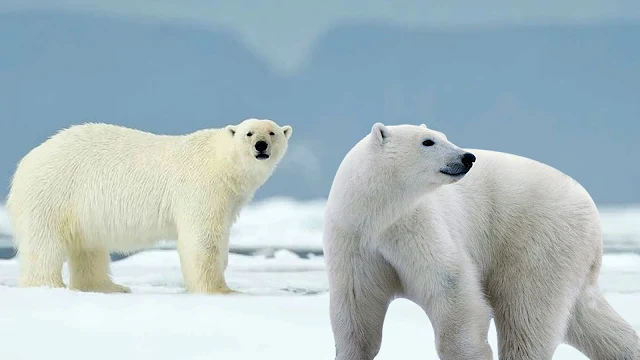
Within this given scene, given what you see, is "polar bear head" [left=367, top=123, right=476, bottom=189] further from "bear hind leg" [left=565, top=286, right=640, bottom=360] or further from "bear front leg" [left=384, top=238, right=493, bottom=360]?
"bear hind leg" [left=565, top=286, right=640, bottom=360]

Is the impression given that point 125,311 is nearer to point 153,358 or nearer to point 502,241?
point 153,358

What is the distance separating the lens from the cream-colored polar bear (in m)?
6.61

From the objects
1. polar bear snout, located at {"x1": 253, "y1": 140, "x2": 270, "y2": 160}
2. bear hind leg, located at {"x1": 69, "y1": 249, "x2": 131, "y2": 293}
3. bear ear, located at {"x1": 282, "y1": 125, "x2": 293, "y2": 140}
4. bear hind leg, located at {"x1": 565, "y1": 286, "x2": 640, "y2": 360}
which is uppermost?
bear ear, located at {"x1": 282, "y1": 125, "x2": 293, "y2": 140}

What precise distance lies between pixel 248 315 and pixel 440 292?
1.99 meters

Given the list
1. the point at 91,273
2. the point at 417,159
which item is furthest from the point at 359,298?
the point at 91,273

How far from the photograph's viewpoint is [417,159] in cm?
340

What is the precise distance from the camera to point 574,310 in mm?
4027

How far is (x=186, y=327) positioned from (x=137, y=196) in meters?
2.07

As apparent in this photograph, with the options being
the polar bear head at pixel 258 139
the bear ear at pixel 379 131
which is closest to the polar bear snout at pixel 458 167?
the bear ear at pixel 379 131

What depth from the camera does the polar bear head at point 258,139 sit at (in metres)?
6.62

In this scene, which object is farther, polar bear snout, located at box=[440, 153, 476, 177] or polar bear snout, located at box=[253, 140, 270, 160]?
polar bear snout, located at box=[253, 140, 270, 160]

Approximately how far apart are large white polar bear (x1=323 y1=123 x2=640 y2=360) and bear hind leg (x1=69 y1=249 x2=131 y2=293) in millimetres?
3873

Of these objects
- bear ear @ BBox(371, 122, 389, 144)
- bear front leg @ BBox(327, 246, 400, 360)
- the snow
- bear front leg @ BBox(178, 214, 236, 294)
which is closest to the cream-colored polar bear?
bear front leg @ BBox(178, 214, 236, 294)

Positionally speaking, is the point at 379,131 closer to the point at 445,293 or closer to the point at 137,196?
the point at 445,293
